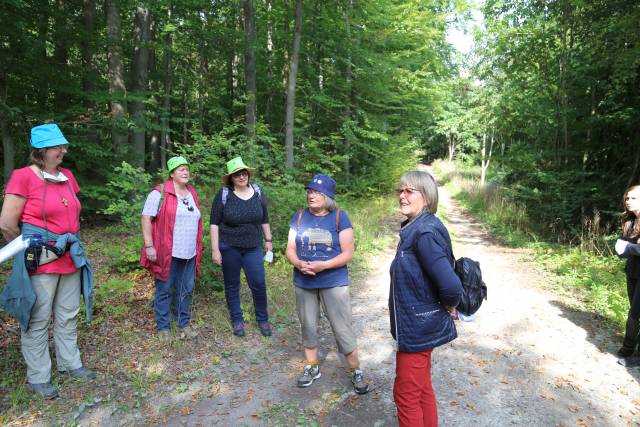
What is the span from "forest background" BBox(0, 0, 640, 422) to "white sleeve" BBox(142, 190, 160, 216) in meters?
1.34

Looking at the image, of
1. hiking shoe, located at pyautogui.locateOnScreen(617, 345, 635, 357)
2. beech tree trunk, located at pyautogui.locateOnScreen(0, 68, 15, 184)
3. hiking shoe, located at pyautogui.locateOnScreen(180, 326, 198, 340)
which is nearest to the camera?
hiking shoe, located at pyautogui.locateOnScreen(617, 345, 635, 357)

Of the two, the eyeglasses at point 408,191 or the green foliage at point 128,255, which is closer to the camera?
the eyeglasses at point 408,191

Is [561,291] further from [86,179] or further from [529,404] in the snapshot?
[86,179]

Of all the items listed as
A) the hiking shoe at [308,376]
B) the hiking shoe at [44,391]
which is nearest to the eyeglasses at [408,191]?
the hiking shoe at [308,376]

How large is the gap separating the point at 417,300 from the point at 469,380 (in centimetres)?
200

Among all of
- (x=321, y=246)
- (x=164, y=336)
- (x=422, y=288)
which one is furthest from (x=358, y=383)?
(x=164, y=336)

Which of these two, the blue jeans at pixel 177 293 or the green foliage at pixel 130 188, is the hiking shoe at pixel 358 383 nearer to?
the blue jeans at pixel 177 293

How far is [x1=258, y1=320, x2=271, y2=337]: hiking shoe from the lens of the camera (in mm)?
4695

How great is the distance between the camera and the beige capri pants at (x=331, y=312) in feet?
11.3

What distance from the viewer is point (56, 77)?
8430 millimetres

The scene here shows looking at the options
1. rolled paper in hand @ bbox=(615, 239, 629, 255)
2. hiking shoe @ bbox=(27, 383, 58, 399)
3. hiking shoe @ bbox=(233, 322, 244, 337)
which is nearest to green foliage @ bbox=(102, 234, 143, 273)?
hiking shoe @ bbox=(233, 322, 244, 337)

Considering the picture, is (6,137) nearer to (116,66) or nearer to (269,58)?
(116,66)

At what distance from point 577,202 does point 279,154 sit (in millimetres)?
7445

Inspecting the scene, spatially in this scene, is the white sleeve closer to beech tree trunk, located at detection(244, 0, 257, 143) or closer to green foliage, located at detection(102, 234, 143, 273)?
green foliage, located at detection(102, 234, 143, 273)
